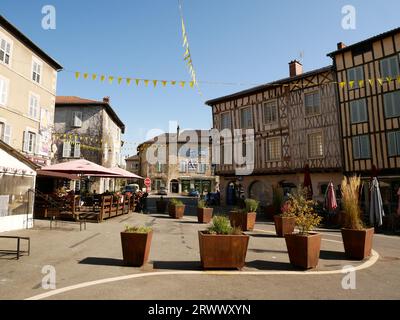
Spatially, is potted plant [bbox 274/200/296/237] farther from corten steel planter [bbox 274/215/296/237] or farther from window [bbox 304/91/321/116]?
window [bbox 304/91/321/116]

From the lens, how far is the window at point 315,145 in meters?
18.7

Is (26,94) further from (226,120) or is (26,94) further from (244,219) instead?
(226,120)

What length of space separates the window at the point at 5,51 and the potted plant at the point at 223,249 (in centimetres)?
1445

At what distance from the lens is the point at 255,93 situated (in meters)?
21.9

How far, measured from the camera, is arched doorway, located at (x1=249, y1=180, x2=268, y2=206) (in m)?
21.7

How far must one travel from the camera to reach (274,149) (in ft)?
68.9

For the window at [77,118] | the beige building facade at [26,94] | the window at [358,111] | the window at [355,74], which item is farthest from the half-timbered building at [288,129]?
the window at [77,118]

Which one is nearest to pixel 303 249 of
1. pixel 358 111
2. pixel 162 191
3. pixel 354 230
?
pixel 354 230

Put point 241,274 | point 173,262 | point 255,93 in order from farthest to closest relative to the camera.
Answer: point 255,93
point 173,262
point 241,274

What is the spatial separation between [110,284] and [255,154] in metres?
18.4

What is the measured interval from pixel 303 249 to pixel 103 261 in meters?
3.77

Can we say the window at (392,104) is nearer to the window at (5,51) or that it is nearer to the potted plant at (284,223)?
the potted plant at (284,223)
